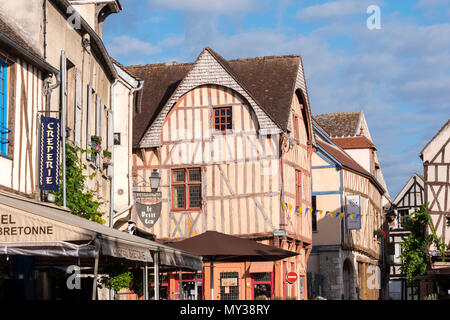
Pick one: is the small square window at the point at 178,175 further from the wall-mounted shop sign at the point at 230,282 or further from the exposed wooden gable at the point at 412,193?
the exposed wooden gable at the point at 412,193

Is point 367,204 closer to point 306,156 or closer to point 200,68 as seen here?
point 306,156

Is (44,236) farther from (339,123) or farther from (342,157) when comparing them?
(339,123)

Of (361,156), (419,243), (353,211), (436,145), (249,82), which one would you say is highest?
(249,82)

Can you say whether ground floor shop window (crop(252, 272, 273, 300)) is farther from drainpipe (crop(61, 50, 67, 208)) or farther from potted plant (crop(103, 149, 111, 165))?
drainpipe (crop(61, 50, 67, 208))

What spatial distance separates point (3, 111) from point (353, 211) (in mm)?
21194

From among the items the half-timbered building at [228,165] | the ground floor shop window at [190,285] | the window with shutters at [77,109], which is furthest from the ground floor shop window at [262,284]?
the window with shutters at [77,109]

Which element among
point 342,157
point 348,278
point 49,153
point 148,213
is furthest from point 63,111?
point 342,157

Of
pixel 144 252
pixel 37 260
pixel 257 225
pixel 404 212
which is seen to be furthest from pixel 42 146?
pixel 404 212

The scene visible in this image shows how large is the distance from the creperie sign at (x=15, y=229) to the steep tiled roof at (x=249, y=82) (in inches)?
624

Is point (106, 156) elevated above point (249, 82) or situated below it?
below

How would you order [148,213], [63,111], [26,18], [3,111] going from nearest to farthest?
1. [3,111]
2. [26,18]
3. [63,111]
4. [148,213]

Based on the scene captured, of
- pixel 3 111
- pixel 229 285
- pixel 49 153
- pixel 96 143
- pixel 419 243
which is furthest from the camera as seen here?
pixel 419 243

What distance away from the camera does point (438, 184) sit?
1109 inches

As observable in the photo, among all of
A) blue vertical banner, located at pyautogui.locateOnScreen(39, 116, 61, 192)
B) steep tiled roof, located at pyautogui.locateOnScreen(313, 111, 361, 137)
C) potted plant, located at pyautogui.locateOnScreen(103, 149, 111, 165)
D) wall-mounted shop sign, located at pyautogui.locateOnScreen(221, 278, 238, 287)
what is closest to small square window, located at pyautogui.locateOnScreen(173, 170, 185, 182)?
wall-mounted shop sign, located at pyautogui.locateOnScreen(221, 278, 238, 287)
